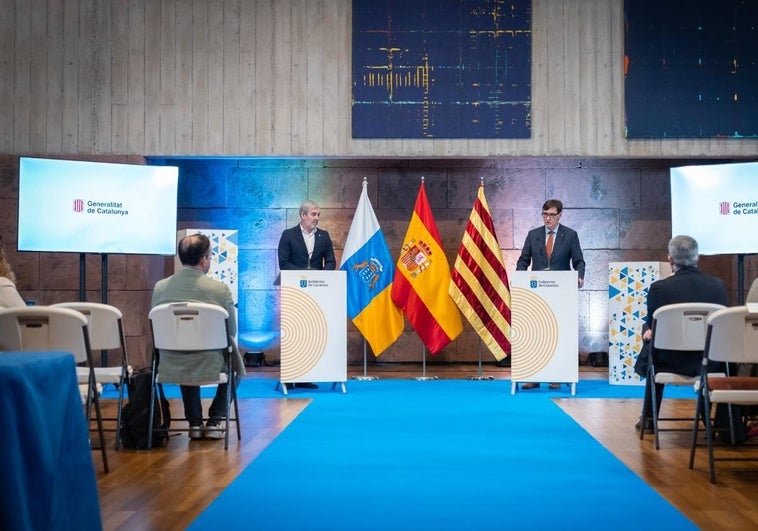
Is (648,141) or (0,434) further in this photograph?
(648,141)

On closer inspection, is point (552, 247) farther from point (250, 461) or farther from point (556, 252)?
point (250, 461)

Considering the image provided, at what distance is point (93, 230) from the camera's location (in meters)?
7.73

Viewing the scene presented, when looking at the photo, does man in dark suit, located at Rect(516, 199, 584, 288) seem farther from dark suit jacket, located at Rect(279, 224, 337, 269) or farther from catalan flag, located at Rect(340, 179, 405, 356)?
dark suit jacket, located at Rect(279, 224, 337, 269)

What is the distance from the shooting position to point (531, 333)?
24.3 ft

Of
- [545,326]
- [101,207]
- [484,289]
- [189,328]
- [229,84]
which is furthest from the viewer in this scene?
[229,84]

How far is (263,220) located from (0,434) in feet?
27.4

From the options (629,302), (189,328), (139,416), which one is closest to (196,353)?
(189,328)

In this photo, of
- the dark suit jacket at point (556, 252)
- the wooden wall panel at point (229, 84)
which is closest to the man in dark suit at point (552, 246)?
the dark suit jacket at point (556, 252)

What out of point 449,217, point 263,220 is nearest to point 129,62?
point 263,220

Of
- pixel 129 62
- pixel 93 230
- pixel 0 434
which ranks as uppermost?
pixel 129 62

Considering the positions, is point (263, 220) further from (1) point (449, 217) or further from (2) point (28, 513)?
(2) point (28, 513)

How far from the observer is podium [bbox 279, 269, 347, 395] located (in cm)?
739

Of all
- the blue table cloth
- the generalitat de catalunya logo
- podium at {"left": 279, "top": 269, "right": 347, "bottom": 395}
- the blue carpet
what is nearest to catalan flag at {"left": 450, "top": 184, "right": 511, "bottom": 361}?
podium at {"left": 279, "top": 269, "right": 347, "bottom": 395}

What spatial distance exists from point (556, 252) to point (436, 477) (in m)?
4.43
